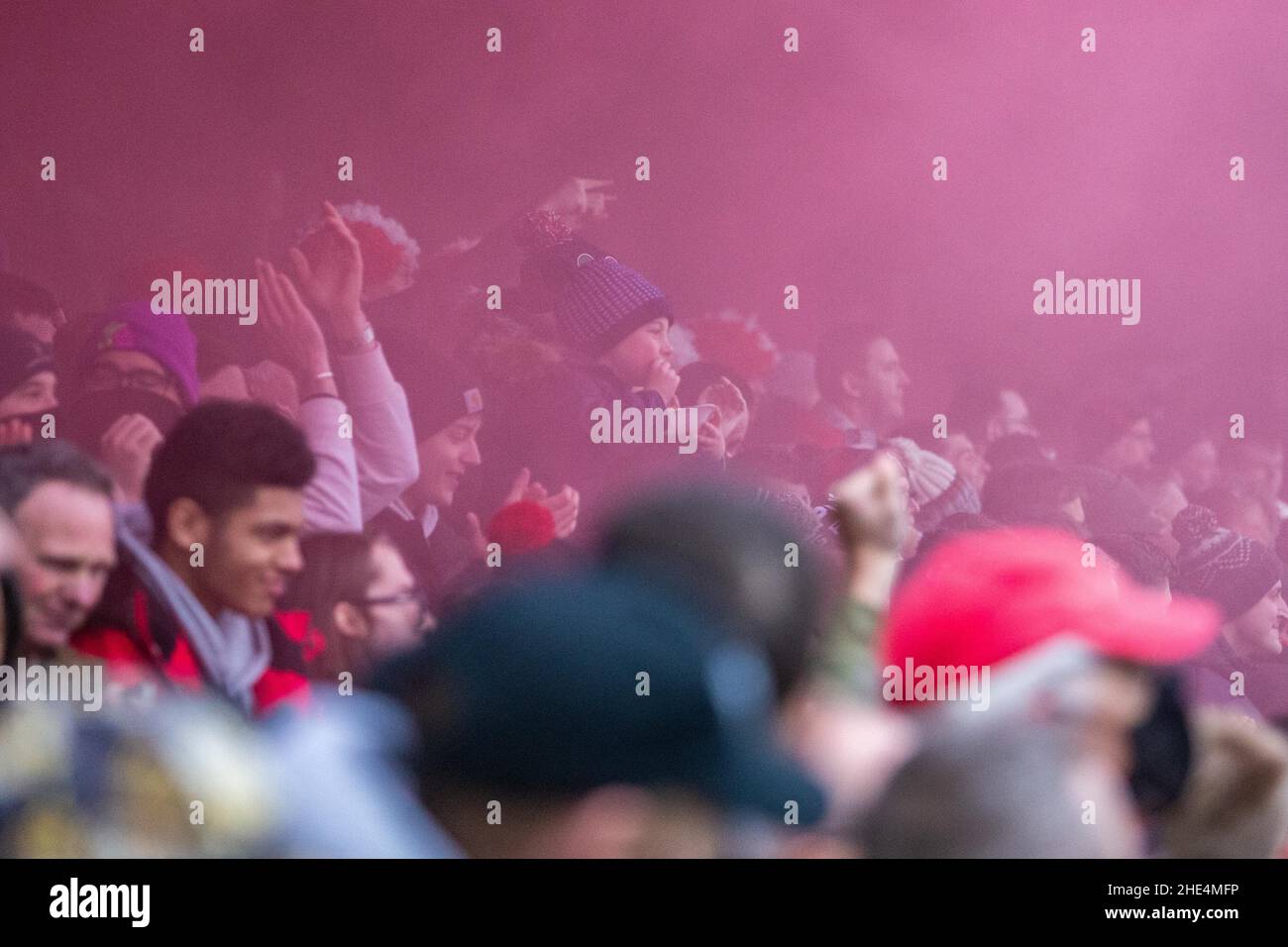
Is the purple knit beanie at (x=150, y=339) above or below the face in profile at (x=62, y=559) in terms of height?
above

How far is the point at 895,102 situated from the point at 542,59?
2.89 feet

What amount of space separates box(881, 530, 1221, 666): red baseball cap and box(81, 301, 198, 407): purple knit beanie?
2474 mm

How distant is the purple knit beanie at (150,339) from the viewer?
3.27m

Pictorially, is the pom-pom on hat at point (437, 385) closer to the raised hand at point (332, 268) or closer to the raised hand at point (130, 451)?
the raised hand at point (332, 268)

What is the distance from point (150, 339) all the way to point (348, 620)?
0.83 metres

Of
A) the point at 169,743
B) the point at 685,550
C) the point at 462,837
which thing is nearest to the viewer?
the point at 462,837

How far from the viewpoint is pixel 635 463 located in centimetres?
332

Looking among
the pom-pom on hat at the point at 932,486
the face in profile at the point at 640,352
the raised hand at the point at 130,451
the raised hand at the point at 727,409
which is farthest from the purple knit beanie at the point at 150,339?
the pom-pom on hat at the point at 932,486

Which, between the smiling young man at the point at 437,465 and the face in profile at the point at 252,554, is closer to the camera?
the face in profile at the point at 252,554

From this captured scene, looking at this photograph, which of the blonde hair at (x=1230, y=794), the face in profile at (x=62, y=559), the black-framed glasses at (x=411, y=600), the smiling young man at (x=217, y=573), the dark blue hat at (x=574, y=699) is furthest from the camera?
the black-framed glasses at (x=411, y=600)

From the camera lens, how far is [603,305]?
3.37 m

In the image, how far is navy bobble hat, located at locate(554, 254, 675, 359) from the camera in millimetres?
3357
